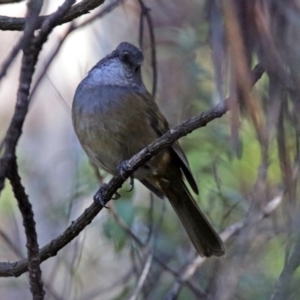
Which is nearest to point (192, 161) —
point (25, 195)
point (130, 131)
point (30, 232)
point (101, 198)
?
point (130, 131)

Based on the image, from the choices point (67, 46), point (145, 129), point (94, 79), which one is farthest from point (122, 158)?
point (67, 46)

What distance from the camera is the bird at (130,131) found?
3.59m

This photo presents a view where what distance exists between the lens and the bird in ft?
11.8

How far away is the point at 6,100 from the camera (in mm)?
6719

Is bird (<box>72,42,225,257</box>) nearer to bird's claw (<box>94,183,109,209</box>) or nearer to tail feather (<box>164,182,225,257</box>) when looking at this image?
tail feather (<box>164,182,225,257</box>)

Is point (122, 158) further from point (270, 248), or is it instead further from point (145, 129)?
point (270, 248)

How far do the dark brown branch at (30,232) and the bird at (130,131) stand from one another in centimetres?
113

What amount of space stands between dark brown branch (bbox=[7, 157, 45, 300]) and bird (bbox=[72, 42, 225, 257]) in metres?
1.13

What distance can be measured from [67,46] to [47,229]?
5.72ft

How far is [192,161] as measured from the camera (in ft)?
13.4

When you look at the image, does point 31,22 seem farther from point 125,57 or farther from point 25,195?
point 125,57

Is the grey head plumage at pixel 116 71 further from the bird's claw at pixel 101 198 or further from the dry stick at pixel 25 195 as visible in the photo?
the dry stick at pixel 25 195

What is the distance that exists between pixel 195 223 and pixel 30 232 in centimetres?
182

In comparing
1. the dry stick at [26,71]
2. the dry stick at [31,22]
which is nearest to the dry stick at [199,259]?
the dry stick at [26,71]
